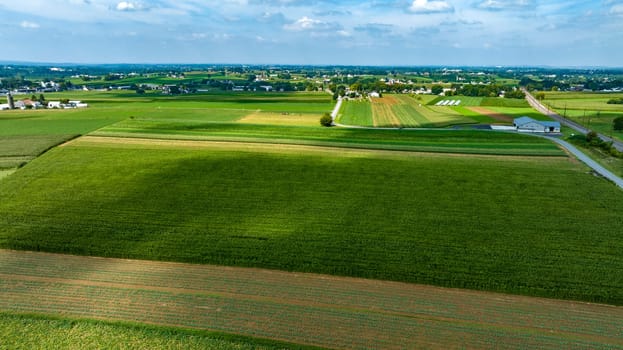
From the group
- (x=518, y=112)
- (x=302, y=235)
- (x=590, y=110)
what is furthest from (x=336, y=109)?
(x=302, y=235)

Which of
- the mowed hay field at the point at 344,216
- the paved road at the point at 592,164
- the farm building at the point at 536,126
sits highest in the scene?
the farm building at the point at 536,126

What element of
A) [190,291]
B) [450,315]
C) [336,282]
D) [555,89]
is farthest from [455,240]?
Result: [555,89]

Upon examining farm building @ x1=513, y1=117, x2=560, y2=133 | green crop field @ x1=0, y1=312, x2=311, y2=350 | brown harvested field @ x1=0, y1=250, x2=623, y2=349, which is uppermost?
farm building @ x1=513, y1=117, x2=560, y2=133

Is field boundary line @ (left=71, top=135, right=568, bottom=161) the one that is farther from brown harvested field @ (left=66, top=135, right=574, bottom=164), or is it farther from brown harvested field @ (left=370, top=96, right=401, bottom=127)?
brown harvested field @ (left=370, top=96, right=401, bottom=127)

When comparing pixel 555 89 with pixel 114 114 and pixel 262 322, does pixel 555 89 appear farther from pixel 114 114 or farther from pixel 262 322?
pixel 262 322

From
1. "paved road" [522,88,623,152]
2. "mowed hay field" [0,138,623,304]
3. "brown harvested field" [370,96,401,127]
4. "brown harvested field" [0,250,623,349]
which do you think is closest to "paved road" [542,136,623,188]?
"mowed hay field" [0,138,623,304]

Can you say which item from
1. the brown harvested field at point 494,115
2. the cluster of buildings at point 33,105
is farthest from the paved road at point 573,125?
the cluster of buildings at point 33,105

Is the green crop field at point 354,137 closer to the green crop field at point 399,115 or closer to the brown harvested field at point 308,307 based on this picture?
the green crop field at point 399,115
